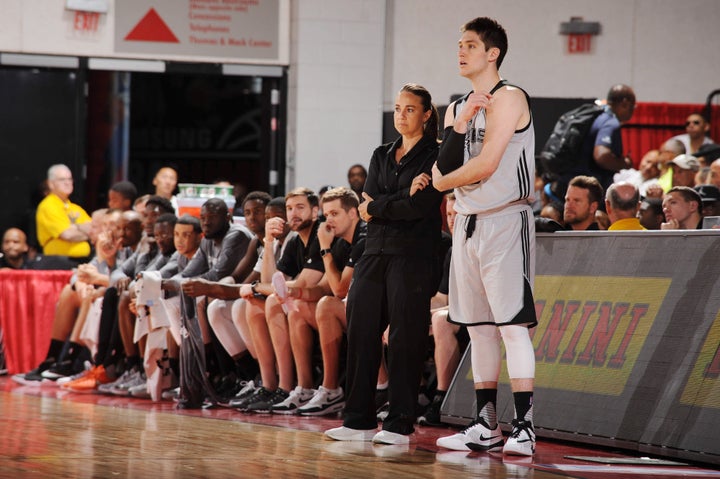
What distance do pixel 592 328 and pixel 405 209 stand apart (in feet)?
3.38

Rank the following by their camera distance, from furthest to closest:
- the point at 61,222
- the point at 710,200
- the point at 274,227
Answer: the point at 61,222
the point at 274,227
the point at 710,200

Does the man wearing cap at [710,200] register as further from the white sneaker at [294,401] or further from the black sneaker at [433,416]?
the white sneaker at [294,401]

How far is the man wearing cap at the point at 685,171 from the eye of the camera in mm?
8539

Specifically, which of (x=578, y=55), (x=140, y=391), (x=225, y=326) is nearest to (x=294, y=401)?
(x=225, y=326)

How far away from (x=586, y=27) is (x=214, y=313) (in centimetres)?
780

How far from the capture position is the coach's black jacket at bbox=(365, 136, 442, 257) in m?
5.09

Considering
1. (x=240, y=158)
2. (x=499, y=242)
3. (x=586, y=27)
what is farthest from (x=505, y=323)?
(x=240, y=158)

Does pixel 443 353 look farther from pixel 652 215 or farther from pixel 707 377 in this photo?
pixel 707 377

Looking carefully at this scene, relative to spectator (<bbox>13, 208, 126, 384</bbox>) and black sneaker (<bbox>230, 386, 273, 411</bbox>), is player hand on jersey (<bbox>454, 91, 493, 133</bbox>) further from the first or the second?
spectator (<bbox>13, 208, 126, 384</bbox>)

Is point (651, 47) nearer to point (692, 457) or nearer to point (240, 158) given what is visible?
point (240, 158)

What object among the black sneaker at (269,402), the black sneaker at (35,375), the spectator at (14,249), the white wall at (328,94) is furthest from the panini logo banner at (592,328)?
the white wall at (328,94)

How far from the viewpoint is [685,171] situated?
8547 millimetres

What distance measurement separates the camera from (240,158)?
1922 cm

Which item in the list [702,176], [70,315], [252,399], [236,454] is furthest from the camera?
[70,315]
